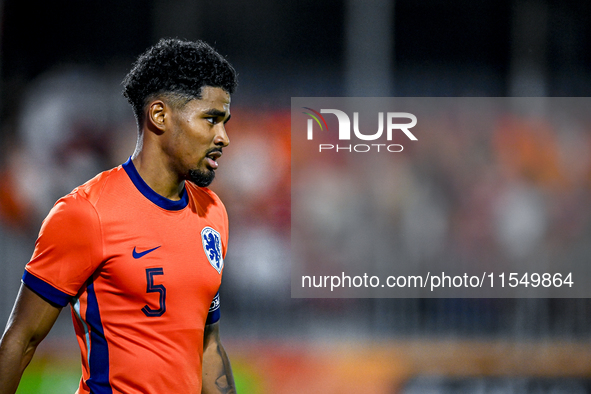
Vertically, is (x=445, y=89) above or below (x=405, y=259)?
above

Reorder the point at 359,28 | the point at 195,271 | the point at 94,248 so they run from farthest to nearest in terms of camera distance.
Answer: the point at 359,28 < the point at 195,271 < the point at 94,248

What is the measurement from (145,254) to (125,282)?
0.25 ft

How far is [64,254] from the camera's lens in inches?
39.3

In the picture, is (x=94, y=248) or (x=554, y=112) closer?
(x=94, y=248)

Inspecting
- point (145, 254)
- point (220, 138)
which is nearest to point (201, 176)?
point (220, 138)

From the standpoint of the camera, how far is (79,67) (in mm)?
2631

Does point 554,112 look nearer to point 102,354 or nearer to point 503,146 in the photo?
point 503,146

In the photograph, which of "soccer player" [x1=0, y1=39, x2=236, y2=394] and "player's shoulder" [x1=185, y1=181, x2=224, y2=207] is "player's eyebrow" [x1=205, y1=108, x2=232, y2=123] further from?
"player's shoulder" [x1=185, y1=181, x2=224, y2=207]

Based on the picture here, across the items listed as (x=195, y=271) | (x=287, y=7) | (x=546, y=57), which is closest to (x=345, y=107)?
(x=287, y=7)

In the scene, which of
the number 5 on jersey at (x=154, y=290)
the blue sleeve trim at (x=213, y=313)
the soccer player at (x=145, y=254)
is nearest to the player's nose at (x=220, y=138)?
the soccer player at (x=145, y=254)

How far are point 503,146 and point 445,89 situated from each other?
459 millimetres

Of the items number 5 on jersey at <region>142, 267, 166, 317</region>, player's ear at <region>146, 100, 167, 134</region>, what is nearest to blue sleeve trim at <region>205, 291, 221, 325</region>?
→ number 5 on jersey at <region>142, 267, 166, 317</region>

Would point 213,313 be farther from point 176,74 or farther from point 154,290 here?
point 176,74

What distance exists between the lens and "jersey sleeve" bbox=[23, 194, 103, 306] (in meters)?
1.00
